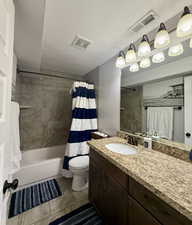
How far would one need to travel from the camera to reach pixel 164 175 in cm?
68

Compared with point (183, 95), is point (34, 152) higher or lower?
lower

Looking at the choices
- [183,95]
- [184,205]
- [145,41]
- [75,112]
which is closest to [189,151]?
[183,95]

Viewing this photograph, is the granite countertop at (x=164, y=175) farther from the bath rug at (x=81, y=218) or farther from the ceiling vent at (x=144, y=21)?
the ceiling vent at (x=144, y=21)

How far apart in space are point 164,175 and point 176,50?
1127 millimetres

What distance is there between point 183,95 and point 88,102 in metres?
1.55

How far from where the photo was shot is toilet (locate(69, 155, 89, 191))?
1.58 meters

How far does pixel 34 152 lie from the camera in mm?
2393

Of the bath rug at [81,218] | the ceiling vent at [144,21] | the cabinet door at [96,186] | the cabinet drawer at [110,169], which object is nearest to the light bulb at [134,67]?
the ceiling vent at [144,21]

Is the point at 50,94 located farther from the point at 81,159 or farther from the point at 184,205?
the point at 184,205

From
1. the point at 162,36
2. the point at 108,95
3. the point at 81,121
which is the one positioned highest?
the point at 162,36

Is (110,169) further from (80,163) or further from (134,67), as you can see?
(134,67)

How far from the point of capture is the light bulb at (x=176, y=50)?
3.29 ft

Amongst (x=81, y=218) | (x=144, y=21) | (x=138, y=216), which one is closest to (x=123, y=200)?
(x=138, y=216)

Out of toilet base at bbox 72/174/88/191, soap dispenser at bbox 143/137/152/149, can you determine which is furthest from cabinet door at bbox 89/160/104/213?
soap dispenser at bbox 143/137/152/149
